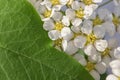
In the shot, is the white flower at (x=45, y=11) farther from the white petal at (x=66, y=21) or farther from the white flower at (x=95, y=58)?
the white flower at (x=95, y=58)

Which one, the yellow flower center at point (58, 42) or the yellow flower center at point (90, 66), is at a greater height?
the yellow flower center at point (58, 42)

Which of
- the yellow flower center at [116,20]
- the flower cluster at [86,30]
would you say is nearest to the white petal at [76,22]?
the flower cluster at [86,30]

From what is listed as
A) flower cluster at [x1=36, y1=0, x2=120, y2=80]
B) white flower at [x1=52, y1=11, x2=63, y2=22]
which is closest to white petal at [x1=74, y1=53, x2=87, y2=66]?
flower cluster at [x1=36, y1=0, x2=120, y2=80]

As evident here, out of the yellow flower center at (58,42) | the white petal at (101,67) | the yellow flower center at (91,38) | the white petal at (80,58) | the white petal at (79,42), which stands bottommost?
the white petal at (101,67)

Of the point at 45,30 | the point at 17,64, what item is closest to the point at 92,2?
the point at 45,30

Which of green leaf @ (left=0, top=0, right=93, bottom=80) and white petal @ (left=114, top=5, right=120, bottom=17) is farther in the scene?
white petal @ (left=114, top=5, right=120, bottom=17)

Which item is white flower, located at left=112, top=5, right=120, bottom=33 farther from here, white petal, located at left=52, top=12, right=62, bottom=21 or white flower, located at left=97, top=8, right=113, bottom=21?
white petal, located at left=52, top=12, right=62, bottom=21

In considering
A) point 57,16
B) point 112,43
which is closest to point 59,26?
point 57,16

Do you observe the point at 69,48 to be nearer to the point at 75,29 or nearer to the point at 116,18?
the point at 75,29
